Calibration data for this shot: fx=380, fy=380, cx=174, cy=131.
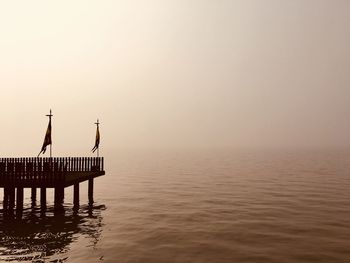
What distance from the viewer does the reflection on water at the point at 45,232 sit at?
16.6 meters

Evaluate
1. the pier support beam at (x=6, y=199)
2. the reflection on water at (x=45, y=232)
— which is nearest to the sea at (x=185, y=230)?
the reflection on water at (x=45, y=232)

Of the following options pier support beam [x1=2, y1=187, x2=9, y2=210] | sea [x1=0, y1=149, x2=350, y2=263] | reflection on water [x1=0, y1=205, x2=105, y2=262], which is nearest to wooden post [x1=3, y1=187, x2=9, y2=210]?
pier support beam [x1=2, y1=187, x2=9, y2=210]

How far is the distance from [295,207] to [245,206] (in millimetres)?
3791

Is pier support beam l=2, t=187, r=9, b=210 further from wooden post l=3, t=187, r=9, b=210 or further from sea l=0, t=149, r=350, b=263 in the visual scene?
sea l=0, t=149, r=350, b=263

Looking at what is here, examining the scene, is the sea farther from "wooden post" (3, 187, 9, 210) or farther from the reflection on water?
"wooden post" (3, 187, 9, 210)

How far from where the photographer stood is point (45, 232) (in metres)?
20.6

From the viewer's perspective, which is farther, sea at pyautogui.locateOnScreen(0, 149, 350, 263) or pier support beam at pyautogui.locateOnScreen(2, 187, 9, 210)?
pier support beam at pyautogui.locateOnScreen(2, 187, 9, 210)

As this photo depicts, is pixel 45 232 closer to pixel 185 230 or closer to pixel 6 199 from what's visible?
pixel 6 199

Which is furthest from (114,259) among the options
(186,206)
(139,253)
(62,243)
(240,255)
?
(186,206)

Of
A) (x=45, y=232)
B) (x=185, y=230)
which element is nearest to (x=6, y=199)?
(x=45, y=232)

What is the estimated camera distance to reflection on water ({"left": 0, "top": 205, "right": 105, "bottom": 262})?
16.6 metres

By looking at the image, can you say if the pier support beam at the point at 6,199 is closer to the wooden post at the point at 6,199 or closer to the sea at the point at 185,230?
the wooden post at the point at 6,199

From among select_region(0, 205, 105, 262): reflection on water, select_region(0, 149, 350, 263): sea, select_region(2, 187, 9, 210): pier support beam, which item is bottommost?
select_region(0, 149, 350, 263): sea

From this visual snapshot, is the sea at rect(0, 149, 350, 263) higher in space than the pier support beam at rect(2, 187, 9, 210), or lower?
A: lower
